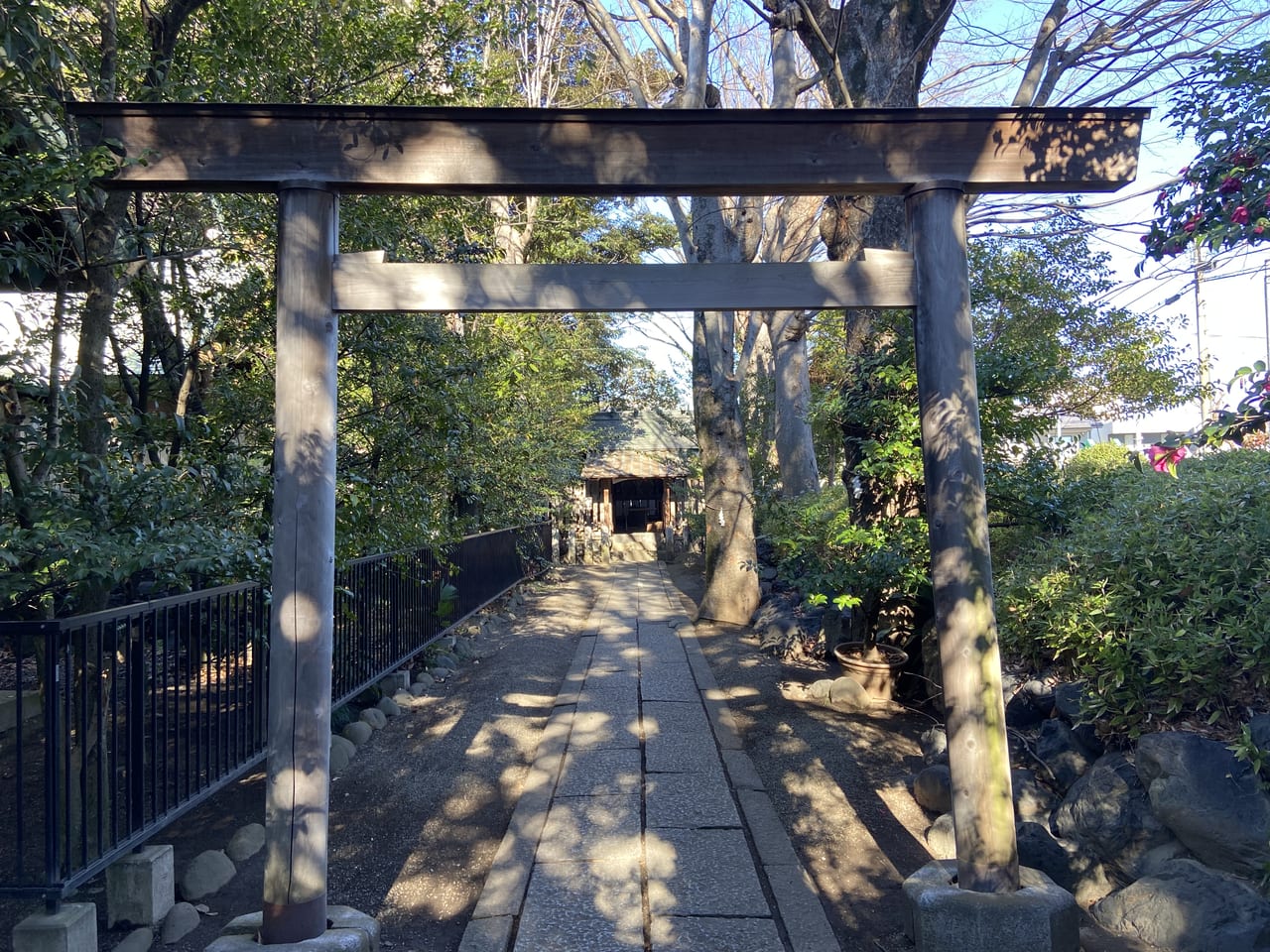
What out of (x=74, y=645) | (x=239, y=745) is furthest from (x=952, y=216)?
(x=239, y=745)

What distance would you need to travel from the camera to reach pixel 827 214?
26.4ft

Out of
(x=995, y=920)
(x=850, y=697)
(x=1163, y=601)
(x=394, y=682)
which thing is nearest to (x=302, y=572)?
(x=995, y=920)

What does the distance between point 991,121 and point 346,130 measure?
2.64 m

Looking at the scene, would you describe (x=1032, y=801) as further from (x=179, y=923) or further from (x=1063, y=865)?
(x=179, y=923)

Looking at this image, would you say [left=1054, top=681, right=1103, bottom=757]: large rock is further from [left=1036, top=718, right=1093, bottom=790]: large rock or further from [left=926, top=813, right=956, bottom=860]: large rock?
[left=926, top=813, right=956, bottom=860]: large rock

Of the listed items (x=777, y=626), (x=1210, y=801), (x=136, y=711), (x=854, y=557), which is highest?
(x=854, y=557)

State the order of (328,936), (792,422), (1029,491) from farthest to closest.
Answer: (792,422)
(1029,491)
(328,936)

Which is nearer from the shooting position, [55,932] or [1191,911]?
[55,932]

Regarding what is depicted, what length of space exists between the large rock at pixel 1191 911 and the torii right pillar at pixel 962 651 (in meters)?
0.46

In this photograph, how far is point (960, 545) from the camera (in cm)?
357

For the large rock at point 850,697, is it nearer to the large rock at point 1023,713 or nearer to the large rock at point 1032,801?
the large rock at point 1023,713

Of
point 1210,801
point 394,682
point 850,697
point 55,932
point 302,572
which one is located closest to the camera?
point 55,932

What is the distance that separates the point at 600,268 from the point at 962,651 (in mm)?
2138

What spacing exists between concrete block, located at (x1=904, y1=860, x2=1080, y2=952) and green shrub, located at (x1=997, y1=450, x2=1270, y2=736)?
129 cm
